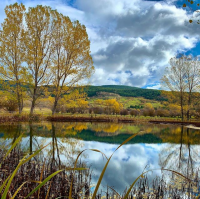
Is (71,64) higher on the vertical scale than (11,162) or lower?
higher

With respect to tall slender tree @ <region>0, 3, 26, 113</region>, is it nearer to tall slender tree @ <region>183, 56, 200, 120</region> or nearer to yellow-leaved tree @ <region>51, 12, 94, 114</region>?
yellow-leaved tree @ <region>51, 12, 94, 114</region>

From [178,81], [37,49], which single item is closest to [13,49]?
[37,49]

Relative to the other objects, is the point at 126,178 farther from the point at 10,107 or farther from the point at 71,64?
the point at 10,107

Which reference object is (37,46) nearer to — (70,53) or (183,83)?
(70,53)

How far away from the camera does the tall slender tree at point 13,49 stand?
17.2 m

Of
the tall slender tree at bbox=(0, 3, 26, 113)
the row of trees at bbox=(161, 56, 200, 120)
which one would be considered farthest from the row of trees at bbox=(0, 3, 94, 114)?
the row of trees at bbox=(161, 56, 200, 120)

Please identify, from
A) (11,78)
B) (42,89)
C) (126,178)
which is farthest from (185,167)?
(11,78)

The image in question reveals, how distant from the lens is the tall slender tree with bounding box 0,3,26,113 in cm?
1716

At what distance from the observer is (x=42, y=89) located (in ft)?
62.0

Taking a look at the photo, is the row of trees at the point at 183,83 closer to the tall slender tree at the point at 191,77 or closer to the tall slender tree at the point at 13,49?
the tall slender tree at the point at 191,77

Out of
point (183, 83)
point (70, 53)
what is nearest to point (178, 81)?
point (183, 83)

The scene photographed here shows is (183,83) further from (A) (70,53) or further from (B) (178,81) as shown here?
(A) (70,53)

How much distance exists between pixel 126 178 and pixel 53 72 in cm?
1727

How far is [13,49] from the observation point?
1750 cm
